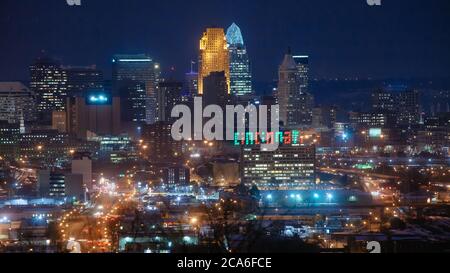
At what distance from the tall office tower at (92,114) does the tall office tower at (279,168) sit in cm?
682

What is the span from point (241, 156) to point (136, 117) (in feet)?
24.0

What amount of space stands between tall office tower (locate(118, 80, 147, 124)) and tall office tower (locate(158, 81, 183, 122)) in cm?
109

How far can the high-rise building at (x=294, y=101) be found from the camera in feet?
38.0

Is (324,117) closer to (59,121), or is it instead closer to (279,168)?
(279,168)

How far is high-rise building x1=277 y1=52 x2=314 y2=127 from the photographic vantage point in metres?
11.6

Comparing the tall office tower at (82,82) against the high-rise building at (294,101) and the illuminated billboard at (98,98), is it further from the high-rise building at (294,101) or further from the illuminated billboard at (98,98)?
the high-rise building at (294,101)

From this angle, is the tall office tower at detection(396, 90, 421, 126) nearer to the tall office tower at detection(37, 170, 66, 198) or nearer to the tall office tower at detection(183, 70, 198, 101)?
the tall office tower at detection(183, 70, 198, 101)

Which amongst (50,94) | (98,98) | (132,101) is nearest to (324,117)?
(132,101)

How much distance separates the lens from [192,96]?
→ 10.8 metres

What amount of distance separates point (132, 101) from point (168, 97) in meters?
3.63

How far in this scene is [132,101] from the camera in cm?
1733

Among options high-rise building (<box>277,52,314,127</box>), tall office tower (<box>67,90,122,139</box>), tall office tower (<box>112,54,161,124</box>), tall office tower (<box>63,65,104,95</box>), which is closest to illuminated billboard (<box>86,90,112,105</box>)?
tall office tower (<box>67,90,122,139</box>)
